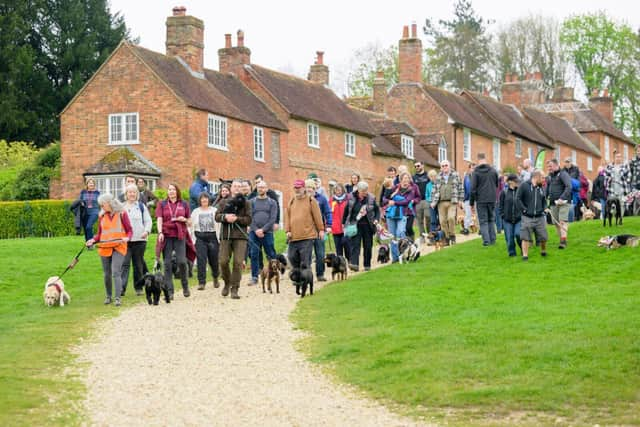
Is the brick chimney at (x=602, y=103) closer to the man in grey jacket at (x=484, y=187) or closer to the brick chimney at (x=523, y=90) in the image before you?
the brick chimney at (x=523, y=90)

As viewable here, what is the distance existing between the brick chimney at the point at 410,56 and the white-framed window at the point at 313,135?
11.0 meters

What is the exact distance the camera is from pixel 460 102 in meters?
64.9

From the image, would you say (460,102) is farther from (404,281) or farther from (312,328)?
(312,328)

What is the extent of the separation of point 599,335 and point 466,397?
9.23 ft

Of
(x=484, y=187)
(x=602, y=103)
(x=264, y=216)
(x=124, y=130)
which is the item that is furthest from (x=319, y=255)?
(x=602, y=103)

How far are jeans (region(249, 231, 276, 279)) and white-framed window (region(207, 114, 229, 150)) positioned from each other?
2142cm

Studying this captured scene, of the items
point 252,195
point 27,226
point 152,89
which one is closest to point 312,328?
point 252,195

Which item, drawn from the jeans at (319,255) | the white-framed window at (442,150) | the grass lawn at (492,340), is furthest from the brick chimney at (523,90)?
the jeans at (319,255)

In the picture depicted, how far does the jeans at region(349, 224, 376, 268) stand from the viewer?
72.3 ft

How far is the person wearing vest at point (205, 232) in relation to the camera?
19.9 m

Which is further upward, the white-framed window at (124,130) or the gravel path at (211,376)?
the white-framed window at (124,130)

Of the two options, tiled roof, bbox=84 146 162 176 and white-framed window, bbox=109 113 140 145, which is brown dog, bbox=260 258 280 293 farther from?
white-framed window, bbox=109 113 140 145

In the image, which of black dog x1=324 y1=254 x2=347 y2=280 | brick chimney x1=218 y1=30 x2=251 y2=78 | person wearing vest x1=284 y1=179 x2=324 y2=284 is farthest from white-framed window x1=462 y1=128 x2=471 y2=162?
person wearing vest x1=284 y1=179 x2=324 y2=284

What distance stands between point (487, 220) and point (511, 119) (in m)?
45.7
